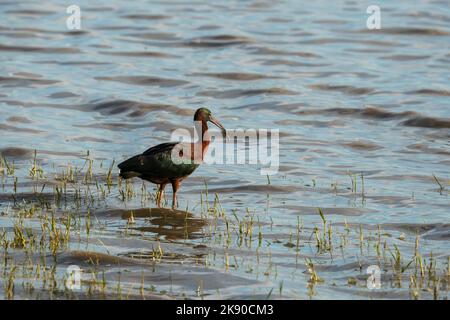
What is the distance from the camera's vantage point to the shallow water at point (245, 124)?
971 centimetres

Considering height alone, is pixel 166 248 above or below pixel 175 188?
below

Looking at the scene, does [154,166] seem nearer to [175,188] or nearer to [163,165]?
[163,165]

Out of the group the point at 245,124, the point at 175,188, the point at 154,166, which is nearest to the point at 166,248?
the point at 154,166

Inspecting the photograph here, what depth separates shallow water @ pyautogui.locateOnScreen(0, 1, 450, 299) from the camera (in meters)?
9.71

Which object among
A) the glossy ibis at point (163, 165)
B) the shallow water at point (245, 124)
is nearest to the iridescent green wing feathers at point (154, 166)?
the glossy ibis at point (163, 165)

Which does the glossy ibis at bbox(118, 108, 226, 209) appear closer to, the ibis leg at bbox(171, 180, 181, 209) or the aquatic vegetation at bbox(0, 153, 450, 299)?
the ibis leg at bbox(171, 180, 181, 209)

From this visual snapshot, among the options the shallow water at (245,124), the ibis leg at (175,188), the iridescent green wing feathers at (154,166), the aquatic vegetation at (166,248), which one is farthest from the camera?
the ibis leg at (175,188)

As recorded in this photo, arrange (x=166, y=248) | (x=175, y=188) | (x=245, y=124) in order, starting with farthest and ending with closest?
(x=245, y=124), (x=175, y=188), (x=166, y=248)

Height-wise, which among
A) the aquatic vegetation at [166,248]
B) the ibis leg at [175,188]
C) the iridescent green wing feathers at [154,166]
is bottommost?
the aquatic vegetation at [166,248]

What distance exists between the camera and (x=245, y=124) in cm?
1694

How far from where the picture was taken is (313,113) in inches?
698

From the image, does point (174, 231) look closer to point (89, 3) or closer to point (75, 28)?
point (75, 28)

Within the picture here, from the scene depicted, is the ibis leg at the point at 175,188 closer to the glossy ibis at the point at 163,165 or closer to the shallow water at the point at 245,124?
the glossy ibis at the point at 163,165

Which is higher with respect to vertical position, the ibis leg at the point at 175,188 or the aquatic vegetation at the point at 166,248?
the ibis leg at the point at 175,188
